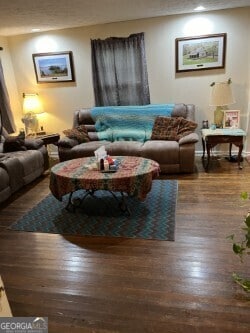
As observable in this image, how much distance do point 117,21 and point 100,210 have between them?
322 cm

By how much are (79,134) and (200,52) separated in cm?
239

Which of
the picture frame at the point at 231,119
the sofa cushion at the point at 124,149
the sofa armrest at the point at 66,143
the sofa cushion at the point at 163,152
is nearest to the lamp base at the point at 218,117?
the picture frame at the point at 231,119

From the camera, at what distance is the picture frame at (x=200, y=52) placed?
4.15 m

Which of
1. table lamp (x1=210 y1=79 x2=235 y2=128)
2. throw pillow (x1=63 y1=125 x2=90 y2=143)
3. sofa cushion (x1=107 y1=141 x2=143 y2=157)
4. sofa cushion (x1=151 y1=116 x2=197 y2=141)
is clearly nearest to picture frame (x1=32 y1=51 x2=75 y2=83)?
throw pillow (x1=63 y1=125 x2=90 y2=143)

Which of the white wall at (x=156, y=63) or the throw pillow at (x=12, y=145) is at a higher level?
the white wall at (x=156, y=63)

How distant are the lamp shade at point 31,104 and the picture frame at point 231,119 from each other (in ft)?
11.0

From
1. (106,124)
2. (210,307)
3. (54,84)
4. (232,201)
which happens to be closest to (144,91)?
(106,124)

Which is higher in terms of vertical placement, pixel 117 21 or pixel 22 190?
pixel 117 21

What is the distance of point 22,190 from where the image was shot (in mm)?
3750

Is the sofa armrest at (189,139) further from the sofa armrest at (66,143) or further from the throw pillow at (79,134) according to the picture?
the sofa armrest at (66,143)

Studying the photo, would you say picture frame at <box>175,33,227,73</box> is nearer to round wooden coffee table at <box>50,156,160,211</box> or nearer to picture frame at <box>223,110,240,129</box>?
picture frame at <box>223,110,240,129</box>

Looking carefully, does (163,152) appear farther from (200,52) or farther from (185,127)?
(200,52)

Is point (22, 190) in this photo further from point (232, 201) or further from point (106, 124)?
point (232, 201)

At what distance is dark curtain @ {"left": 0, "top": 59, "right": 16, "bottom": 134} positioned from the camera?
15.2 ft
